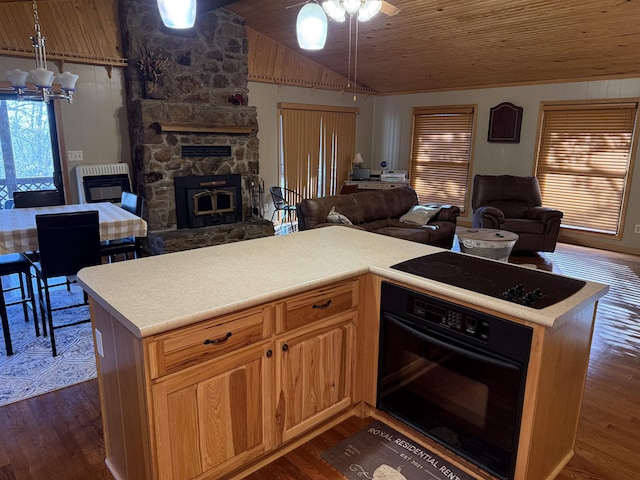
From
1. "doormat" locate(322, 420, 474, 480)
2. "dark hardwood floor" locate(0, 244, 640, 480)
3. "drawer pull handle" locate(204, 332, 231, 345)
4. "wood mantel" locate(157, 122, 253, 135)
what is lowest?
"dark hardwood floor" locate(0, 244, 640, 480)

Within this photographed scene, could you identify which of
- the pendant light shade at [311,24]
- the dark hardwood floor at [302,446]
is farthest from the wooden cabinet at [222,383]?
the pendant light shade at [311,24]

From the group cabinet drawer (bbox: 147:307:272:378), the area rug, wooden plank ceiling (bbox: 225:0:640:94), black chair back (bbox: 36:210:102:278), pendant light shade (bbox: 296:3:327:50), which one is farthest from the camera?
wooden plank ceiling (bbox: 225:0:640:94)

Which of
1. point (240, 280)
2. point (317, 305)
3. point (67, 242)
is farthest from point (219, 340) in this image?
point (67, 242)

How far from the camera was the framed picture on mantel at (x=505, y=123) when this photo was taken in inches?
268

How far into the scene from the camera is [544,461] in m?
1.85

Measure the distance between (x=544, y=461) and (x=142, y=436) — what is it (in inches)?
63.7

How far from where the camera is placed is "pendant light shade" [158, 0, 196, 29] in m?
1.92

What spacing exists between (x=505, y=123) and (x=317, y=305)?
6.18 metres

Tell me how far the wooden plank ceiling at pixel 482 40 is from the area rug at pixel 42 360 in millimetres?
4399

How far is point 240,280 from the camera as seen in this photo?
6.01ft

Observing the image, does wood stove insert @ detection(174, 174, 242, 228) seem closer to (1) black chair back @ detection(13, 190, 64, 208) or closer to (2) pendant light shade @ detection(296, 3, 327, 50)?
(1) black chair back @ detection(13, 190, 64, 208)

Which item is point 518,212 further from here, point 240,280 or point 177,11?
point 177,11

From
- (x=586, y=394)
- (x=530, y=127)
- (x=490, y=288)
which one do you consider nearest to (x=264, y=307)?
(x=490, y=288)

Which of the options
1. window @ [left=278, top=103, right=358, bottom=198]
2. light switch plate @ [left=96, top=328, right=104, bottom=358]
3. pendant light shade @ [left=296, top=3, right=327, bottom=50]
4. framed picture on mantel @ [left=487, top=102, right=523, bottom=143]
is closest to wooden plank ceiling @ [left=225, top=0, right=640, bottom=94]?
framed picture on mantel @ [left=487, top=102, right=523, bottom=143]
